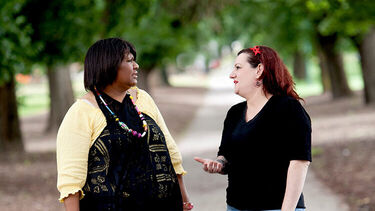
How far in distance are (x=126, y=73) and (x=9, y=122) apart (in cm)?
1127

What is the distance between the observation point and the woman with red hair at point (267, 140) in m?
2.96

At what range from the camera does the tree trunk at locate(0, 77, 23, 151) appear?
43.3ft

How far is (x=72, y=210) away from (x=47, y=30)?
8904mm

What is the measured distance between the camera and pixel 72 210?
276 cm

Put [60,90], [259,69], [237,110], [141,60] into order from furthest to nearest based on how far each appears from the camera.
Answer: [141,60]
[60,90]
[237,110]
[259,69]

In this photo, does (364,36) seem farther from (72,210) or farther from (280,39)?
(72,210)

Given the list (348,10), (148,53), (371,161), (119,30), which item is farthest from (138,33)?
(371,161)

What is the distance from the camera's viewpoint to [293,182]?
2.94 metres

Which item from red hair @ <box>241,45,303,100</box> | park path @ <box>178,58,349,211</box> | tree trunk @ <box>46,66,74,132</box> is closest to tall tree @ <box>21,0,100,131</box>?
park path @ <box>178,58,349,211</box>

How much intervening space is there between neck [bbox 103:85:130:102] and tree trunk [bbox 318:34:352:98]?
21456mm

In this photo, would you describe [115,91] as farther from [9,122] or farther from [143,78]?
[143,78]

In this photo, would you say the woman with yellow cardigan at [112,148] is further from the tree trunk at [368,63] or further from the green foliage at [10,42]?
the tree trunk at [368,63]

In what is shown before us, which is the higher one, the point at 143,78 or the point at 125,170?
the point at 143,78

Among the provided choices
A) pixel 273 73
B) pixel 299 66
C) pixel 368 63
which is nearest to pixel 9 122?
pixel 273 73
